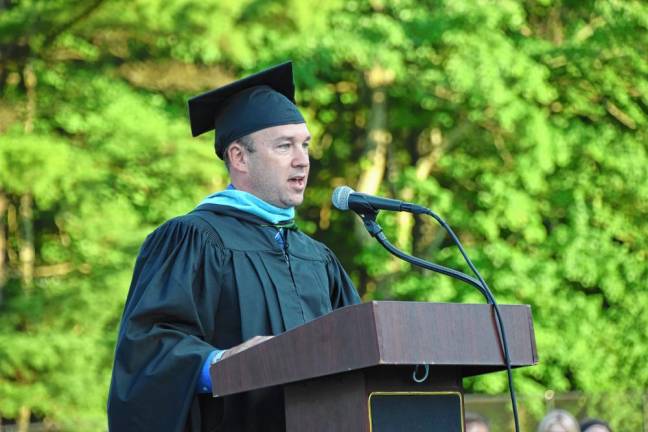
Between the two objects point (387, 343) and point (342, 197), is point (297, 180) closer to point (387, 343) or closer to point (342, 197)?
Answer: point (342, 197)

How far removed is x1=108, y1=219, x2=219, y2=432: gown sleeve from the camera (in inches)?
144

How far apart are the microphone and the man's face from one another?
0.68m

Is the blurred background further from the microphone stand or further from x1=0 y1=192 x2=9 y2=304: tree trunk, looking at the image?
the microphone stand

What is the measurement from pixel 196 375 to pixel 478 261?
1408 centimetres

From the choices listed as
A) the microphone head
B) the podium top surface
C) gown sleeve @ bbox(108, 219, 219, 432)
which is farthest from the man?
Answer: the microphone head

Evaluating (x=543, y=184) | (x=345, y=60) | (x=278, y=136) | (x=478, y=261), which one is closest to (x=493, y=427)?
(x=478, y=261)

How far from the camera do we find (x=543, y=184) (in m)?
18.1

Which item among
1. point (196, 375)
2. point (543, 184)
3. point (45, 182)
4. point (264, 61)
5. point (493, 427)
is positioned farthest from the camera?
point (543, 184)

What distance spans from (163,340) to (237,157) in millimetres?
822

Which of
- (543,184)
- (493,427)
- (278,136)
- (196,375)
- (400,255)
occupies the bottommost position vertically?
(493,427)

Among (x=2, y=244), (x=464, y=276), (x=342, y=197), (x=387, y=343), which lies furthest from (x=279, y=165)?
(x=2, y=244)

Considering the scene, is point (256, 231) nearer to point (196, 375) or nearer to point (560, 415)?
point (196, 375)

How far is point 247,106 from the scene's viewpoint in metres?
4.40

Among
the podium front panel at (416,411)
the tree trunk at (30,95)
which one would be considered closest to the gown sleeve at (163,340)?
the podium front panel at (416,411)
